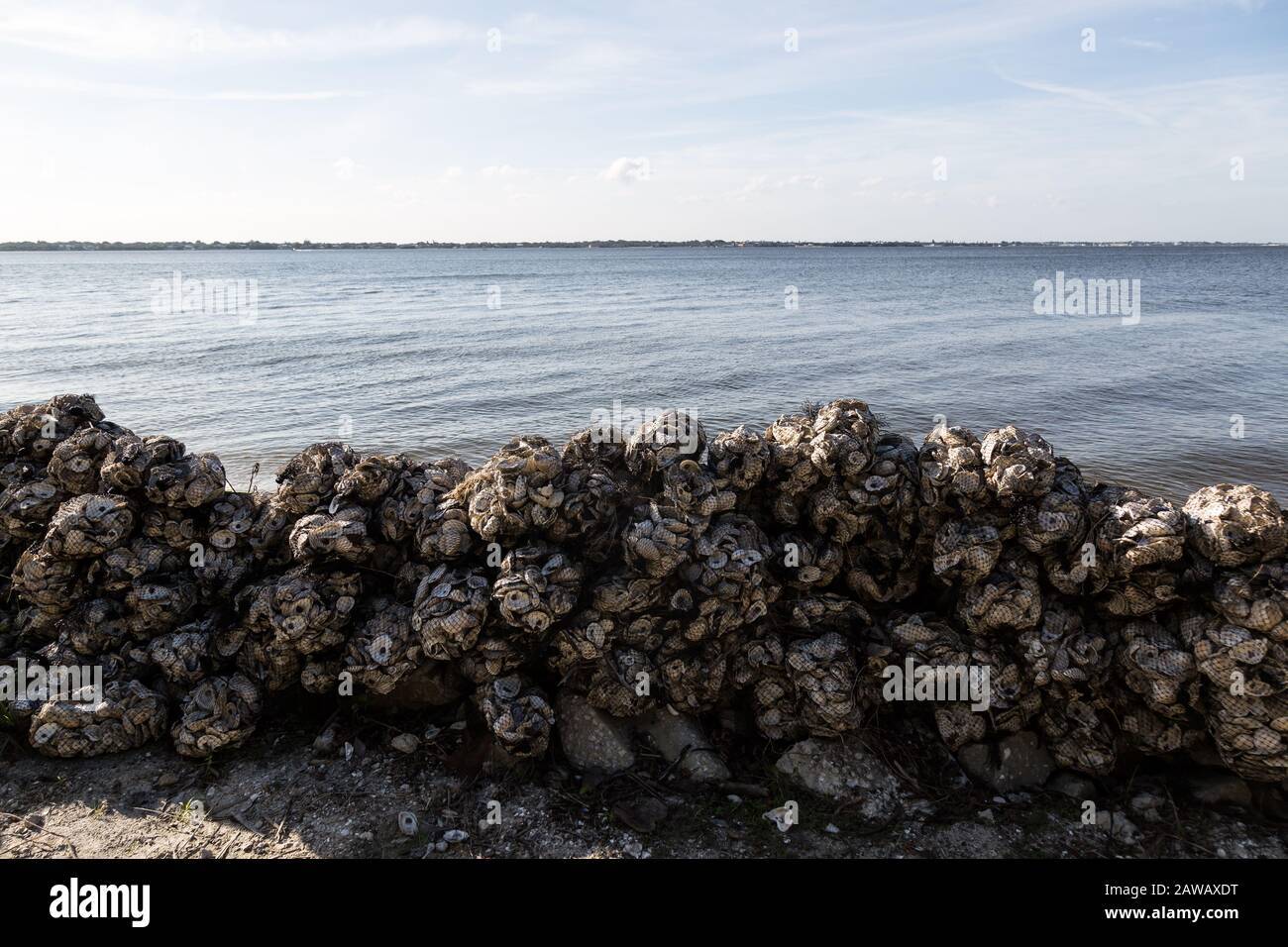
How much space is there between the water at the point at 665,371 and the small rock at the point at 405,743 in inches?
390

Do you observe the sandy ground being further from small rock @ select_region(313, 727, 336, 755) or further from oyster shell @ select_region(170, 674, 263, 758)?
oyster shell @ select_region(170, 674, 263, 758)

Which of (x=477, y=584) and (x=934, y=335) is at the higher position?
(x=934, y=335)

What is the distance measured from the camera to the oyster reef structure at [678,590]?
20.4 ft

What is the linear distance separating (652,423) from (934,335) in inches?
1206

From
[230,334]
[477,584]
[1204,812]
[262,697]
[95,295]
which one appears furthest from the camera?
[95,295]

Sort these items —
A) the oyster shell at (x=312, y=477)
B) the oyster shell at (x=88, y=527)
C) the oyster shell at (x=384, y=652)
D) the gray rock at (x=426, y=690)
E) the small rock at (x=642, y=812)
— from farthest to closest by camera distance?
1. the oyster shell at (x=312, y=477)
2. the oyster shell at (x=88, y=527)
3. the gray rock at (x=426, y=690)
4. the oyster shell at (x=384, y=652)
5. the small rock at (x=642, y=812)

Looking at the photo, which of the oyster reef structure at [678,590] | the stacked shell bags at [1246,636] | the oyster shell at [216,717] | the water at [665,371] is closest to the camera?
the stacked shell bags at [1246,636]

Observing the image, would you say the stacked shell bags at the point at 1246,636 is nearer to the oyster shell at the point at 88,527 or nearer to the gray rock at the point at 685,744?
the gray rock at the point at 685,744

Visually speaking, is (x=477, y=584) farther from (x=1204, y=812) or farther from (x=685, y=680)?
(x=1204, y=812)

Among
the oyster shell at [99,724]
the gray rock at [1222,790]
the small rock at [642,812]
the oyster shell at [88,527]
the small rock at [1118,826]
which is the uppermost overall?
the oyster shell at [88,527]

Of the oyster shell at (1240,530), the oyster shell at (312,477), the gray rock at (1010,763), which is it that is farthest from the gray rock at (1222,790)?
the oyster shell at (312,477)

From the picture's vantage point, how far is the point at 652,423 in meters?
7.51

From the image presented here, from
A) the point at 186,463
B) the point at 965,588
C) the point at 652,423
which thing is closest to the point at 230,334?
the point at 186,463

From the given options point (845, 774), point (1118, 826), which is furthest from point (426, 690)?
point (1118, 826)
